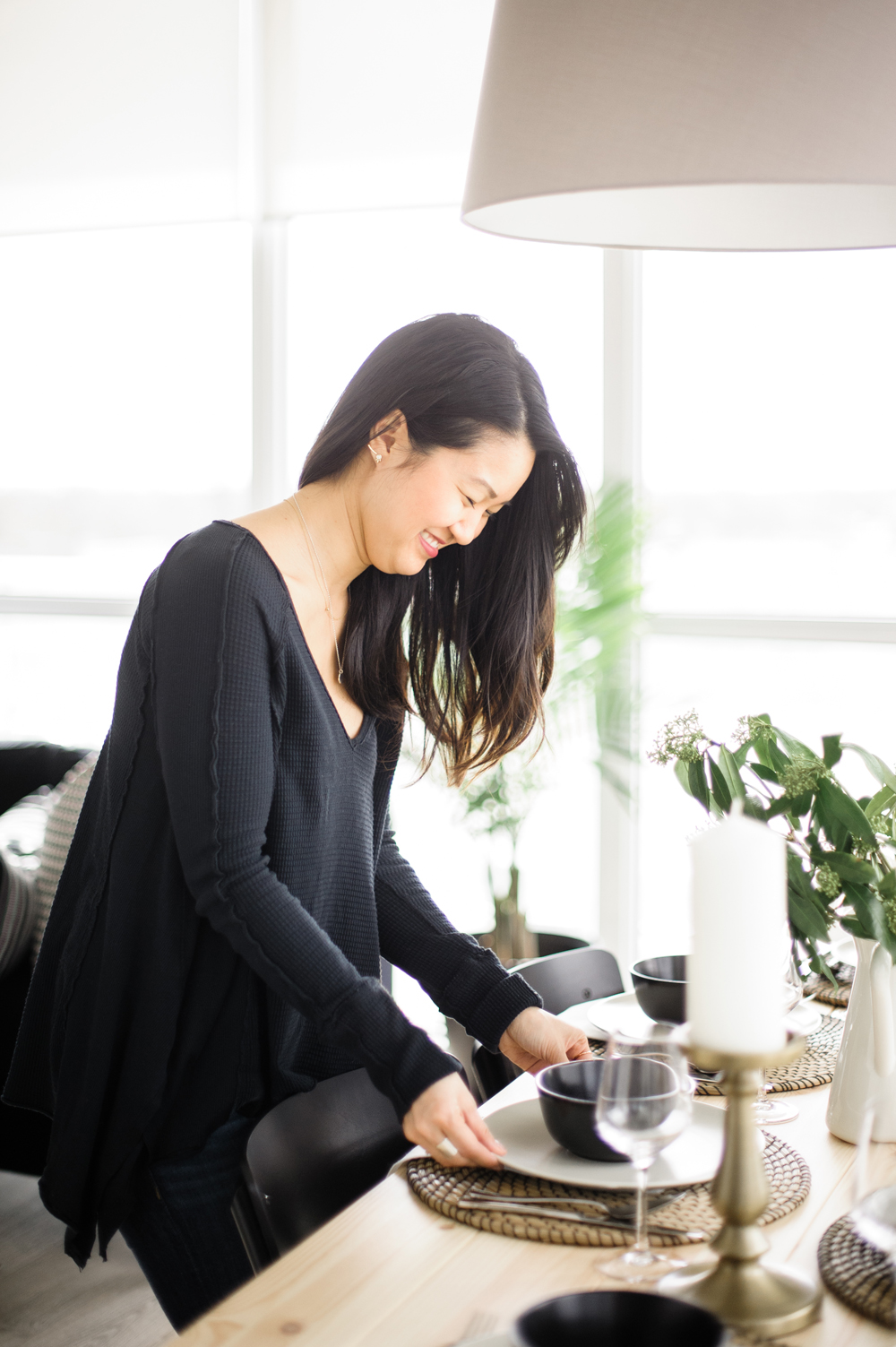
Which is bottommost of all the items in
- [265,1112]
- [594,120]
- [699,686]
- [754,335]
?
[265,1112]

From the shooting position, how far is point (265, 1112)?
4.46 ft

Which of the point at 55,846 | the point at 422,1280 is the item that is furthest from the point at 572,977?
the point at 55,846

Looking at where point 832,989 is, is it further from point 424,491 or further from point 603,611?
point 603,611

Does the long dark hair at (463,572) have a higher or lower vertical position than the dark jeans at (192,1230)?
higher

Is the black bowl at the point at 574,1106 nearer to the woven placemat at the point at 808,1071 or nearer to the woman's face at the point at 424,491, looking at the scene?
the woven placemat at the point at 808,1071

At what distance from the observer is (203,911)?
1243mm

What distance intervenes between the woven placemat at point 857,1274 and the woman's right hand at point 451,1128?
0.91 feet

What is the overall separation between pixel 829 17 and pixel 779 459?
2.58m

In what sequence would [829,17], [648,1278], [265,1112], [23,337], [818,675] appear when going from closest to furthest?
[829,17] → [648,1278] → [265,1112] → [818,675] → [23,337]

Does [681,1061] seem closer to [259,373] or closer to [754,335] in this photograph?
[754,335]

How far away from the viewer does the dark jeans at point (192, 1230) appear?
128cm

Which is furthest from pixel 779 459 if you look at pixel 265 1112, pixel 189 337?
pixel 265 1112

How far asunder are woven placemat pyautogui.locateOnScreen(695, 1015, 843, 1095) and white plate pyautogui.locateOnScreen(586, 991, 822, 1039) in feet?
0.07

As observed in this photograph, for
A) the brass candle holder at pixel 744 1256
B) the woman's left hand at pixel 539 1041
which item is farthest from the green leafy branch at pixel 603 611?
the brass candle holder at pixel 744 1256
